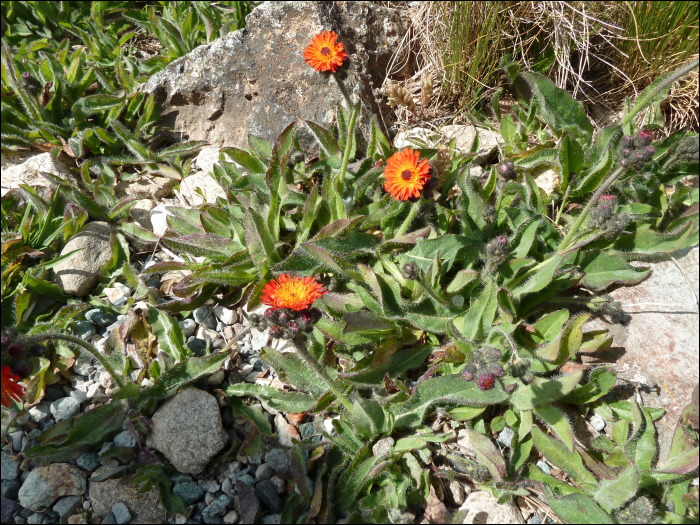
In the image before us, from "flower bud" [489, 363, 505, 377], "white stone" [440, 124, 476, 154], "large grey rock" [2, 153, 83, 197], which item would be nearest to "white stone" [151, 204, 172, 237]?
"large grey rock" [2, 153, 83, 197]

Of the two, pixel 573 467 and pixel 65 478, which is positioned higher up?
pixel 65 478

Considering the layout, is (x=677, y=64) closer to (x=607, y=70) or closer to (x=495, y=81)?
(x=607, y=70)

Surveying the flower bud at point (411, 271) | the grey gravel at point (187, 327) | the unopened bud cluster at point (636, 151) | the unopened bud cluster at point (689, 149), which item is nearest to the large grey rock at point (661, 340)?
the unopened bud cluster at point (689, 149)

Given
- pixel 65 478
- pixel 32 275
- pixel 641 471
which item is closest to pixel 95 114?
pixel 32 275

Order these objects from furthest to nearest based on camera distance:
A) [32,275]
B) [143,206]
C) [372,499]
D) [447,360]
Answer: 1. [143,206]
2. [32,275]
3. [447,360]
4. [372,499]

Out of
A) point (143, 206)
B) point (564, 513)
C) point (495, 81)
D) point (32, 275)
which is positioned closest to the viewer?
point (564, 513)

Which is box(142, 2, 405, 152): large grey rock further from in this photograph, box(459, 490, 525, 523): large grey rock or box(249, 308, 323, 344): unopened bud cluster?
box(459, 490, 525, 523): large grey rock

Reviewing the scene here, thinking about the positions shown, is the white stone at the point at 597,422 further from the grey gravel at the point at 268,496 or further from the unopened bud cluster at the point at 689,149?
the grey gravel at the point at 268,496
